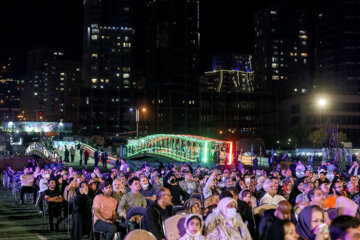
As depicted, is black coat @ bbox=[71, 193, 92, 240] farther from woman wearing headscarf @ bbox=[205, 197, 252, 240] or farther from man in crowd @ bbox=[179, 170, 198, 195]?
woman wearing headscarf @ bbox=[205, 197, 252, 240]

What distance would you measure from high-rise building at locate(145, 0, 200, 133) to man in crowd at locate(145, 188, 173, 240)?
11688cm

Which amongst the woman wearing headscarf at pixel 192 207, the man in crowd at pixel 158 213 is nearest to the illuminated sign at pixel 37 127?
the man in crowd at pixel 158 213

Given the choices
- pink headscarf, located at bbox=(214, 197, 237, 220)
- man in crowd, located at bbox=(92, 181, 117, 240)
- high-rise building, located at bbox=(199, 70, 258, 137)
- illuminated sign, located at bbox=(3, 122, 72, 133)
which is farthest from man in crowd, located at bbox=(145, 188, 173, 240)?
high-rise building, located at bbox=(199, 70, 258, 137)

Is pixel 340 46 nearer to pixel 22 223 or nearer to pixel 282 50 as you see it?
pixel 282 50

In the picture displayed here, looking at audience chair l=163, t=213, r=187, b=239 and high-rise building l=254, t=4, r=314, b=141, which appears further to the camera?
high-rise building l=254, t=4, r=314, b=141

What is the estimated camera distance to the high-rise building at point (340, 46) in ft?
461

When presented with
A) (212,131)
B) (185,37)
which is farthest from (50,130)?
(185,37)

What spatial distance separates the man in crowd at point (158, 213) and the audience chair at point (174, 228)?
80 centimetres

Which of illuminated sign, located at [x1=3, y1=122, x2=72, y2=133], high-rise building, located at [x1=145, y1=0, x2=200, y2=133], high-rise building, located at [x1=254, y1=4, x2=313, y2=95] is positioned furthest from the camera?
high-rise building, located at [x1=254, y1=4, x2=313, y2=95]

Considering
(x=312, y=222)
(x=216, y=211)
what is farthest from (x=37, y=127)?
(x=312, y=222)

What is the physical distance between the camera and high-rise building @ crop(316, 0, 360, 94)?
14062cm

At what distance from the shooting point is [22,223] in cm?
1370

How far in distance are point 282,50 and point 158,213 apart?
167m

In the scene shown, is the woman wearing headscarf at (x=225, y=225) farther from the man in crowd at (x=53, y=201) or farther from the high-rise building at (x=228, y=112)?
the high-rise building at (x=228, y=112)
